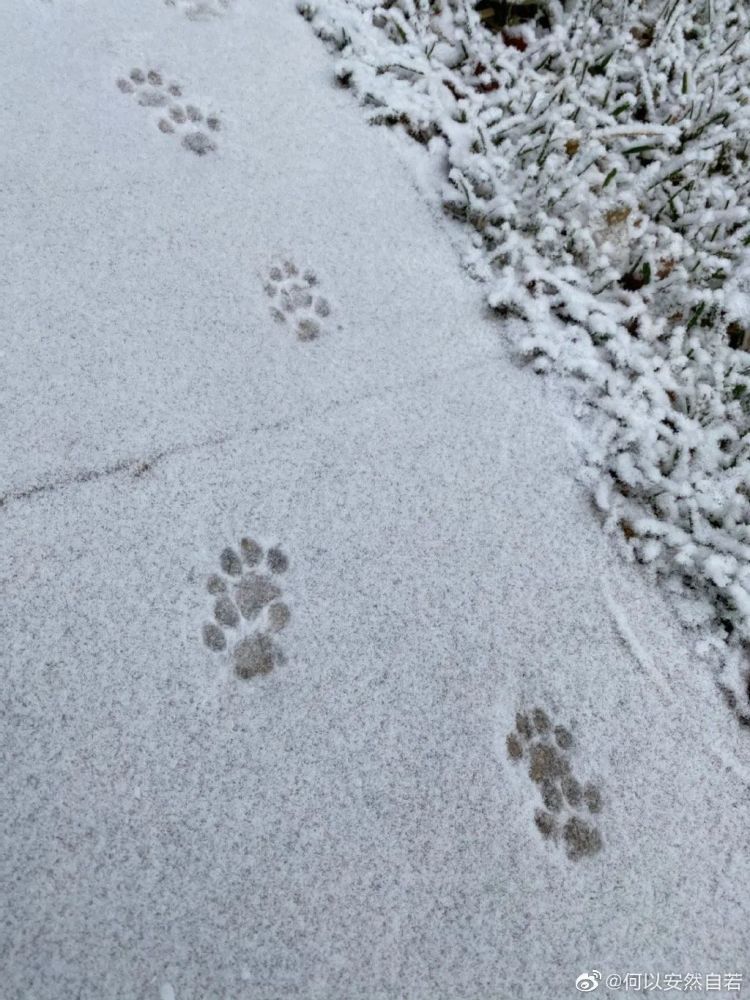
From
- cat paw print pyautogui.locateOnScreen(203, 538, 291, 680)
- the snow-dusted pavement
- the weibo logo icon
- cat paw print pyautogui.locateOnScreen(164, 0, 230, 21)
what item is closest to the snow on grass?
the snow-dusted pavement

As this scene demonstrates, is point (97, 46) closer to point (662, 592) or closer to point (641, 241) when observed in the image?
point (641, 241)

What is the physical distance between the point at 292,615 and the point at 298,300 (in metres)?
0.92

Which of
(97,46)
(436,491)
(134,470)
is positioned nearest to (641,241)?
(436,491)

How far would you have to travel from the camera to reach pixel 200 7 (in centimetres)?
241

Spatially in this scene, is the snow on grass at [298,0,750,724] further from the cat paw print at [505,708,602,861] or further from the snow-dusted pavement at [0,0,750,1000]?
the cat paw print at [505,708,602,861]

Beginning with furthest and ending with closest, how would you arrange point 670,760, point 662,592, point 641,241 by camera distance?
point 641,241 < point 662,592 < point 670,760

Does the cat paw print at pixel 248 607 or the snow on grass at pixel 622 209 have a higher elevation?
the snow on grass at pixel 622 209

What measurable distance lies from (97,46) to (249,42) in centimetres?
49

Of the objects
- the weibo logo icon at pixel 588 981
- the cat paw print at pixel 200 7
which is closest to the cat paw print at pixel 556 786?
the weibo logo icon at pixel 588 981

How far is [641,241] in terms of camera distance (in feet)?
7.27

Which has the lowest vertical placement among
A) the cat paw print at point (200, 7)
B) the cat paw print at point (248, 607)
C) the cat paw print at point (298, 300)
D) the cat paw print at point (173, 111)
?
the cat paw print at point (248, 607)

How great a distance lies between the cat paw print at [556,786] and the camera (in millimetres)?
1485

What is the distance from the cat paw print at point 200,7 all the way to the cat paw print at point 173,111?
33 centimetres

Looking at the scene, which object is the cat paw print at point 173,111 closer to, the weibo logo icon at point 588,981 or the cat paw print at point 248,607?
the cat paw print at point 248,607
